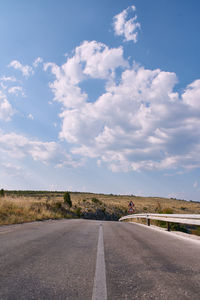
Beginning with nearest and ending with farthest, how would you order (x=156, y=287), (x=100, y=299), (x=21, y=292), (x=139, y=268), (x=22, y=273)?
(x=100, y=299)
(x=21, y=292)
(x=156, y=287)
(x=22, y=273)
(x=139, y=268)

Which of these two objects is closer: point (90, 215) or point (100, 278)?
point (100, 278)

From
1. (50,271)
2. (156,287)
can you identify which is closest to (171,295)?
(156,287)

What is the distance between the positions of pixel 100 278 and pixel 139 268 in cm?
87

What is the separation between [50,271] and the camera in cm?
340

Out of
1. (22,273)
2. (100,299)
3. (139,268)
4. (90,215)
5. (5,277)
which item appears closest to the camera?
(100,299)

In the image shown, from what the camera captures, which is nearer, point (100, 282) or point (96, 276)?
point (100, 282)

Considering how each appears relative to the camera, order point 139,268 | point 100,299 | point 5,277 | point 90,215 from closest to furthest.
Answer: point 100,299 < point 5,277 < point 139,268 < point 90,215

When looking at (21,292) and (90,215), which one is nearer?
(21,292)

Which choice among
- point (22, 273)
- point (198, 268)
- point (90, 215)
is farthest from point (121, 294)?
point (90, 215)

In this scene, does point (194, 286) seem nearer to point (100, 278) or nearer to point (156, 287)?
point (156, 287)

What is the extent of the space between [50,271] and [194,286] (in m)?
2.01

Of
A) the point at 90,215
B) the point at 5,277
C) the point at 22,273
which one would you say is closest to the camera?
the point at 5,277

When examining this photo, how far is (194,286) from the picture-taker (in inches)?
111

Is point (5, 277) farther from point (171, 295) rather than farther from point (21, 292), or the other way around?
point (171, 295)
